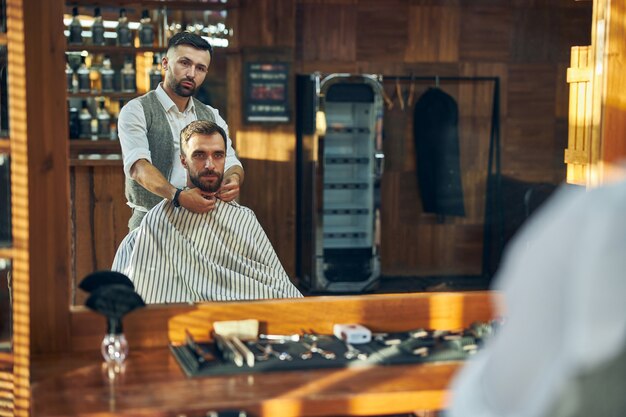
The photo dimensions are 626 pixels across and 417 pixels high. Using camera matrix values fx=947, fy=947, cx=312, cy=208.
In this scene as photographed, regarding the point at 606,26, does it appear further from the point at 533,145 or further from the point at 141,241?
the point at 533,145

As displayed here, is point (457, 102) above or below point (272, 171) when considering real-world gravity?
above

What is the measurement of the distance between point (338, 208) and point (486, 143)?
141cm

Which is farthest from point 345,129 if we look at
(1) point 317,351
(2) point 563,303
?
(2) point 563,303

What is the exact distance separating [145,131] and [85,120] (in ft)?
12.0

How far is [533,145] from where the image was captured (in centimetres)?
774

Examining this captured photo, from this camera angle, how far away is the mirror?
282 inches

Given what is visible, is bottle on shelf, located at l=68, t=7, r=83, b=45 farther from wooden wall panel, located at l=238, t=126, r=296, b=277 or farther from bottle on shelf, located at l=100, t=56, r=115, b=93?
wooden wall panel, located at l=238, t=126, r=296, b=277

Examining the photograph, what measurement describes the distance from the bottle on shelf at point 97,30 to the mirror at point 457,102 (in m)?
0.86

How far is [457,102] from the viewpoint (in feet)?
25.0

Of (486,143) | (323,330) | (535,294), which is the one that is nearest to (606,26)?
(323,330)

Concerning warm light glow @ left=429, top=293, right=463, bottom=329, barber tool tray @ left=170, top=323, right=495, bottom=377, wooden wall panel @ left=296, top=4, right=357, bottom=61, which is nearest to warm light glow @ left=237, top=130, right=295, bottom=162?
wooden wall panel @ left=296, top=4, right=357, bottom=61

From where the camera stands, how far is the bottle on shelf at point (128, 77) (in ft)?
22.4

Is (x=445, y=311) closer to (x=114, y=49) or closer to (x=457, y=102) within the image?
(x=114, y=49)

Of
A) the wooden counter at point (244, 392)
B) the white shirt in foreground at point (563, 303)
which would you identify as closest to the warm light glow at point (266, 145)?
the wooden counter at point (244, 392)
